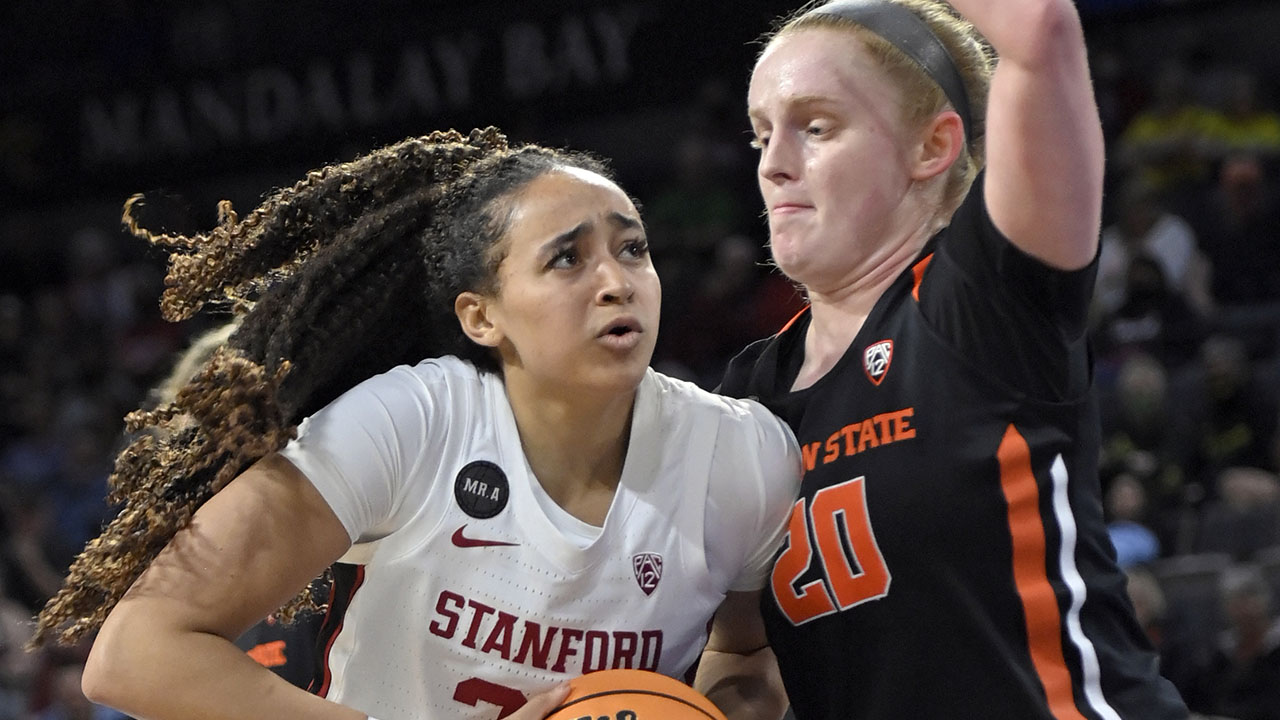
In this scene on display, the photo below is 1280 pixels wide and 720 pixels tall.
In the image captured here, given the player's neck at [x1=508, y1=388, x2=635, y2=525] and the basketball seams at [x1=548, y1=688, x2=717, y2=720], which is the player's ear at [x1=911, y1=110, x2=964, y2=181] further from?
the basketball seams at [x1=548, y1=688, x2=717, y2=720]

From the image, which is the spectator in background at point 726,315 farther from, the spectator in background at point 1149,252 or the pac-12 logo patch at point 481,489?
the pac-12 logo patch at point 481,489

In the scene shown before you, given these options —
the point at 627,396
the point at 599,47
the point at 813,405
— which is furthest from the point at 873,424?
the point at 599,47

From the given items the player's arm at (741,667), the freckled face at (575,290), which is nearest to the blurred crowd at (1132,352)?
the player's arm at (741,667)

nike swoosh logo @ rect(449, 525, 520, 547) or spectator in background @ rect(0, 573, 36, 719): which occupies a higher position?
nike swoosh logo @ rect(449, 525, 520, 547)

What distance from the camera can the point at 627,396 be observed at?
2.48 metres

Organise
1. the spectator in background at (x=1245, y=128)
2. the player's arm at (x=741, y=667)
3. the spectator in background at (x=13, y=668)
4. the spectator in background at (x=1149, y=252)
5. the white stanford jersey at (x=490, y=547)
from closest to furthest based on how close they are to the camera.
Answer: the white stanford jersey at (x=490, y=547) < the player's arm at (x=741, y=667) < the spectator in background at (x=13, y=668) < the spectator in background at (x=1149, y=252) < the spectator in background at (x=1245, y=128)

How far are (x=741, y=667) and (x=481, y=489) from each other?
652mm

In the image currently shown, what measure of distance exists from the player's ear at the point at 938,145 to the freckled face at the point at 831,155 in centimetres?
3

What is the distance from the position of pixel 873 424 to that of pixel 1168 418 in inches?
181

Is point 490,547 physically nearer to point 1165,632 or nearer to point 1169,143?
point 1165,632

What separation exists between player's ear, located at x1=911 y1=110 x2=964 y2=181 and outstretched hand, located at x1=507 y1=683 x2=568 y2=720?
1018 mm

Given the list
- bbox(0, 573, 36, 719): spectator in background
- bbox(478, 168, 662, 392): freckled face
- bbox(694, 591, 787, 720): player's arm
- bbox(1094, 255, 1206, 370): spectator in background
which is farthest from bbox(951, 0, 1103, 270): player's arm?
bbox(0, 573, 36, 719): spectator in background

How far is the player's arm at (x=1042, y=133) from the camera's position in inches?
76.2

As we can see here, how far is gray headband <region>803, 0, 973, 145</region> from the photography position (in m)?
2.47
